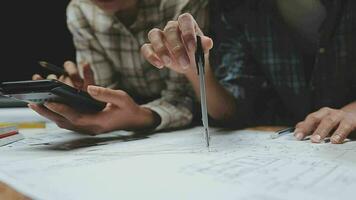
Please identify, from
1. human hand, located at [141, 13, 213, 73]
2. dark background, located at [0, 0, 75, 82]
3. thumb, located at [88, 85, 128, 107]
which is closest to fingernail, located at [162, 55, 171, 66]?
human hand, located at [141, 13, 213, 73]

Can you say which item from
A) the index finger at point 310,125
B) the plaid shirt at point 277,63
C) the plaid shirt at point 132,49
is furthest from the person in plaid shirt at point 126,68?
the index finger at point 310,125

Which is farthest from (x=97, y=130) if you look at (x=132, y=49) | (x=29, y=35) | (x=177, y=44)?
(x=29, y=35)

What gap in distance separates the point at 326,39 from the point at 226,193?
62cm

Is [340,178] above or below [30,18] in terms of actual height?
below

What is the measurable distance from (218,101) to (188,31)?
333 mm

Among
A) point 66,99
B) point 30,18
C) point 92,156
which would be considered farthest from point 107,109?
point 30,18

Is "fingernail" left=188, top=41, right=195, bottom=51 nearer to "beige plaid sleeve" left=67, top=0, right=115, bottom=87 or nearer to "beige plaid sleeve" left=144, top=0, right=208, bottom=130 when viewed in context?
"beige plaid sleeve" left=144, top=0, right=208, bottom=130

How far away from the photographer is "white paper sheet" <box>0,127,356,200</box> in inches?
13.9

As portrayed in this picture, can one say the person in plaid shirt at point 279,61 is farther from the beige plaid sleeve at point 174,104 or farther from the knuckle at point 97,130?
the knuckle at point 97,130

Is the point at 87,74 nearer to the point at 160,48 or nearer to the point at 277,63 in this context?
the point at 160,48

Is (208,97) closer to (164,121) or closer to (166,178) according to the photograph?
(164,121)

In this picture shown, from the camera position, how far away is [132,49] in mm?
1063

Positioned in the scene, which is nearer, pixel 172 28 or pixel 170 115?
pixel 172 28

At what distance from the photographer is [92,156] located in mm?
532
